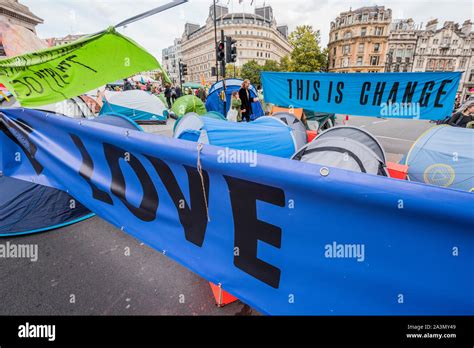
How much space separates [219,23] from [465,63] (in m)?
70.3

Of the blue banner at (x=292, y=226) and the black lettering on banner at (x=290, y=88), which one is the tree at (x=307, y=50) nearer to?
the black lettering on banner at (x=290, y=88)

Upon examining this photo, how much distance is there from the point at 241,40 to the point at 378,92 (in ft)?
271

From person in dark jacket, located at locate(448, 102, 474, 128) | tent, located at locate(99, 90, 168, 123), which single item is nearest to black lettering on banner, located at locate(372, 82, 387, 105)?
person in dark jacket, located at locate(448, 102, 474, 128)

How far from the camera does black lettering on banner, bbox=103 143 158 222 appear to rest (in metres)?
1.79

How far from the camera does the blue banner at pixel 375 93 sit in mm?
4871

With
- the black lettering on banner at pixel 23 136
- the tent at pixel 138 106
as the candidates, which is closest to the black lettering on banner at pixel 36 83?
the black lettering on banner at pixel 23 136

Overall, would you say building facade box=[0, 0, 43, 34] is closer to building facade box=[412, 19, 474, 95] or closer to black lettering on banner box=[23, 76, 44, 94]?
black lettering on banner box=[23, 76, 44, 94]

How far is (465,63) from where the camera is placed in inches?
2191

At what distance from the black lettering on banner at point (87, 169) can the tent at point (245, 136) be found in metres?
2.16

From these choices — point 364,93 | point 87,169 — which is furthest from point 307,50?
point 87,169

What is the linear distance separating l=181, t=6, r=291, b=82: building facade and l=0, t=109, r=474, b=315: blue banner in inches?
3206

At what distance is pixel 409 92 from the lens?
5.23 metres

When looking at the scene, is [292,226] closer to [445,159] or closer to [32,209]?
[445,159]
